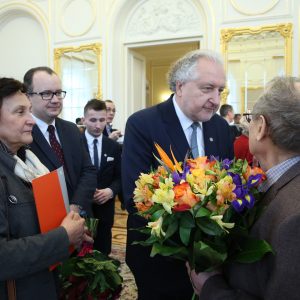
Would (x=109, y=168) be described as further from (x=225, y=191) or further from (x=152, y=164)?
(x=225, y=191)

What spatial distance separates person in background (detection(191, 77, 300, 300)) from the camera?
0.94 m

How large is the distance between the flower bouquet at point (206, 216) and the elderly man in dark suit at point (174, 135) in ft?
2.12

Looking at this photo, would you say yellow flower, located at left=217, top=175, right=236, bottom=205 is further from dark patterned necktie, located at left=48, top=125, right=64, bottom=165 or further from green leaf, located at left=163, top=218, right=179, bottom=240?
dark patterned necktie, located at left=48, top=125, right=64, bottom=165

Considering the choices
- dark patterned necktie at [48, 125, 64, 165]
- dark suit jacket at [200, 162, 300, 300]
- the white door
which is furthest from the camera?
the white door

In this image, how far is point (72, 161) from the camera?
90.5 inches

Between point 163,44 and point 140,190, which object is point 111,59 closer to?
point 163,44

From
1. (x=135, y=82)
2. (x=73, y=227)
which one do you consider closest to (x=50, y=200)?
(x=73, y=227)

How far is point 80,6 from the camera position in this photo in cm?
855

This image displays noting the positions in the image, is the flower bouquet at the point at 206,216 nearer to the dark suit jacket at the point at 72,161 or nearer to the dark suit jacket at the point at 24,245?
the dark suit jacket at the point at 24,245

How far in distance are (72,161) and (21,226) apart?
0.92 meters

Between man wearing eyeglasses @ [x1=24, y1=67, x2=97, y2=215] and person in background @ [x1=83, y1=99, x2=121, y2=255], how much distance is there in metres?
0.93

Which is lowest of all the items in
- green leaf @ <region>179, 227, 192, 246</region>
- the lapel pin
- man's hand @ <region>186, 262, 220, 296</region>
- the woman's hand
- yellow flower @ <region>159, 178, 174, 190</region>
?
man's hand @ <region>186, 262, 220, 296</region>

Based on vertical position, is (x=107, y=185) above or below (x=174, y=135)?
below

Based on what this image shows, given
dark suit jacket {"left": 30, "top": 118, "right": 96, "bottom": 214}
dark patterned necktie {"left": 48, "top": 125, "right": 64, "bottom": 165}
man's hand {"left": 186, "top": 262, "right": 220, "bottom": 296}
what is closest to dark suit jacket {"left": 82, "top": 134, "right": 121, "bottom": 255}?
dark suit jacket {"left": 30, "top": 118, "right": 96, "bottom": 214}
